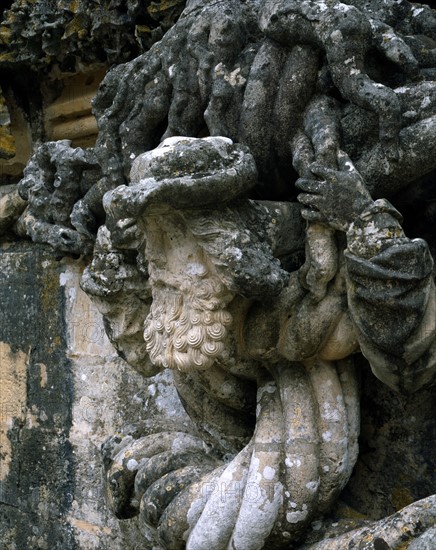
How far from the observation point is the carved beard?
185 cm

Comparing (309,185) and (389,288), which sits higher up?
(309,185)

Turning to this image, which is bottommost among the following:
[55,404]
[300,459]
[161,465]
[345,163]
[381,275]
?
[55,404]

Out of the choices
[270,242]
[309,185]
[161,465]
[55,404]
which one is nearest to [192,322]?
[270,242]

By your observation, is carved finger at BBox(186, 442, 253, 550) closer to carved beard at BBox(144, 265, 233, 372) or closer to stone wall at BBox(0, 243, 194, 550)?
carved beard at BBox(144, 265, 233, 372)

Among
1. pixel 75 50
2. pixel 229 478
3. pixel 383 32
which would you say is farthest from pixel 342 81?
pixel 75 50

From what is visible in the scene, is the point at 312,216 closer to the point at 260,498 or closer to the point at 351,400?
the point at 351,400

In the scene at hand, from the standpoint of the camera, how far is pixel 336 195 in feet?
5.85

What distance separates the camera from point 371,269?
170 cm

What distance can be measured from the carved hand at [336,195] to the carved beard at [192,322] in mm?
228

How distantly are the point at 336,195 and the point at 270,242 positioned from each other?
19 centimetres

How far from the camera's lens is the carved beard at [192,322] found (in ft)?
6.06

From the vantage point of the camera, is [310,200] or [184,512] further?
[184,512]

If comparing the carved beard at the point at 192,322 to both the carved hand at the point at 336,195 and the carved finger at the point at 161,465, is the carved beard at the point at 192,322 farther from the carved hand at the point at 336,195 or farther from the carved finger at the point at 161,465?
the carved finger at the point at 161,465

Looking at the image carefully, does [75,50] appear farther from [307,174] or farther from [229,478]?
[229,478]
